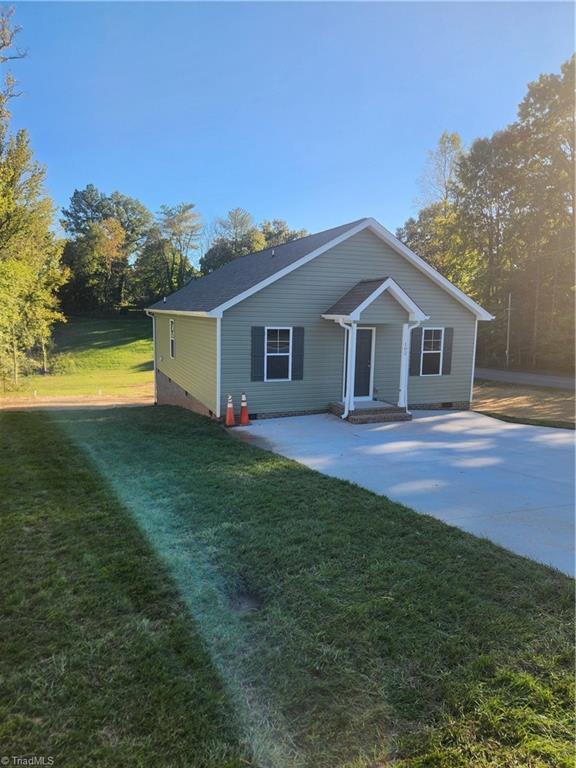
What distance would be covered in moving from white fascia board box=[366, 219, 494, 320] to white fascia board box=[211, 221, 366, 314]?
0.44 m

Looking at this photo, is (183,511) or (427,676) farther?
(183,511)

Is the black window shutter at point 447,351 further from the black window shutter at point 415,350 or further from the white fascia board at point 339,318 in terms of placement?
the white fascia board at point 339,318

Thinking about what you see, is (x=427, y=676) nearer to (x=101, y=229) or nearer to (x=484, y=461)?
(x=484, y=461)

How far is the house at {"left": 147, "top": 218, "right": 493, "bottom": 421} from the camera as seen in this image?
441 inches

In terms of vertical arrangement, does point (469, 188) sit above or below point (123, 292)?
above

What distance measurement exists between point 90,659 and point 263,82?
1522 cm

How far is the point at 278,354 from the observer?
11.6 metres

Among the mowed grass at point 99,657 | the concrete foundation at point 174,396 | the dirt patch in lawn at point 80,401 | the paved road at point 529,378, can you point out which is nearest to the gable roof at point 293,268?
the concrete foundation at point 174,396

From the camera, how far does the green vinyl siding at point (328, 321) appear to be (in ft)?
36.7

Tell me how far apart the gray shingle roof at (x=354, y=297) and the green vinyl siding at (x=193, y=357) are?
121 inches

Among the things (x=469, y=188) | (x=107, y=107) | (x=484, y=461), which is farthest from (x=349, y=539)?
(x=469, y=188)

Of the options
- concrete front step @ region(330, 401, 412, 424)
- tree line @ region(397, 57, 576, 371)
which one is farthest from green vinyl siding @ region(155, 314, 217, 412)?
tree line @ region(397, 57, 576, 371)

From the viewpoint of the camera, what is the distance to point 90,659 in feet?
9.33

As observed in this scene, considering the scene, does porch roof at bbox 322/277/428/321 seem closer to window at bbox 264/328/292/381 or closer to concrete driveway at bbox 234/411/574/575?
window at bbox 264/328/292/381
